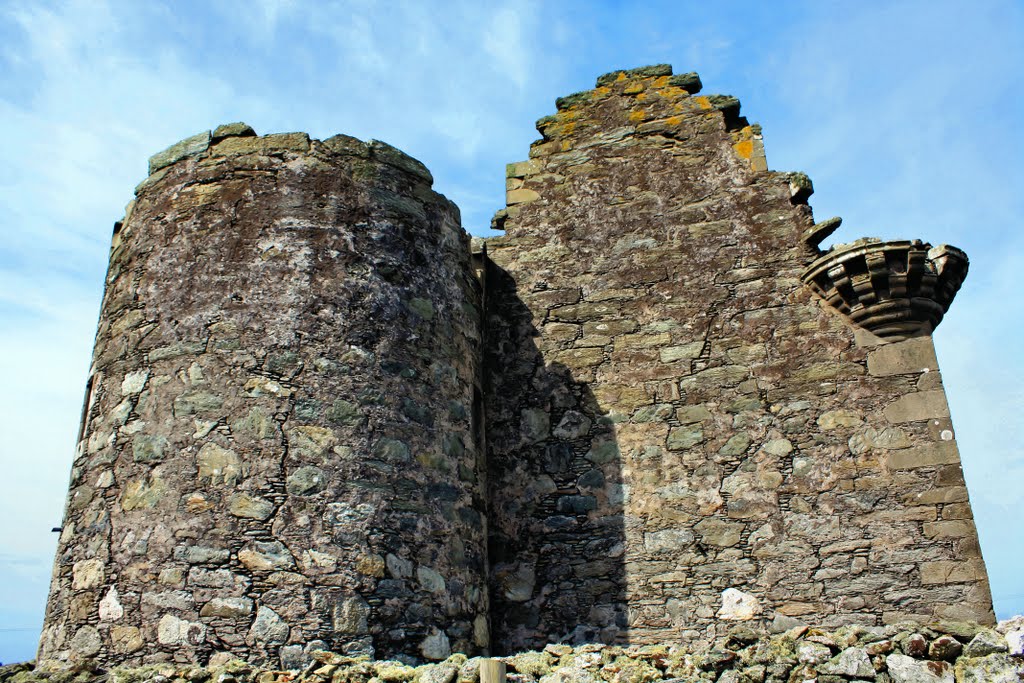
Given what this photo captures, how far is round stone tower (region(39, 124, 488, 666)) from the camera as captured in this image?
13.8ft

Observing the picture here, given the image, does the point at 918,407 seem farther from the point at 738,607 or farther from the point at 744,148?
the point at 744,148

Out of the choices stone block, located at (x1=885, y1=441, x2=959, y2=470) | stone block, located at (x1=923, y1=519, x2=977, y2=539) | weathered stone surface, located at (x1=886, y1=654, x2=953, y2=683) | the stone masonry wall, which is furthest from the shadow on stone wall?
weathered stone surface, located at (x1=886, y1=654, x2=953, y2=683)

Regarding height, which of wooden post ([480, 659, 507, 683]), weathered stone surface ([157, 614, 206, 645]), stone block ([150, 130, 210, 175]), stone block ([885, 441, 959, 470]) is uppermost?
stone block ([150, 130, 210, 175])

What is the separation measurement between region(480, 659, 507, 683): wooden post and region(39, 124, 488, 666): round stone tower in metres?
0.74

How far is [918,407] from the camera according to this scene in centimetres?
527

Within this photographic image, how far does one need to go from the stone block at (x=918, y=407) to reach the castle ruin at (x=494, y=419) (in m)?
0.02

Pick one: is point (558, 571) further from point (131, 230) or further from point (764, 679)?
point (131, 230)

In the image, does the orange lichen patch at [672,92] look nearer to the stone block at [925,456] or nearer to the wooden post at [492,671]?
the stone block at [925,456]

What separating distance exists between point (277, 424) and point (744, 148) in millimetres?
4049

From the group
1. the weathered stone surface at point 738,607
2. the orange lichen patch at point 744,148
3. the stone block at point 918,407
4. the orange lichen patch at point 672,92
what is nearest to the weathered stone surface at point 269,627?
the weathered stone surface at point 738,607

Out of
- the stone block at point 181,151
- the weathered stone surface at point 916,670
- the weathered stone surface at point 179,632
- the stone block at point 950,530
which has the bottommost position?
the weathered stone surface at point 916,670

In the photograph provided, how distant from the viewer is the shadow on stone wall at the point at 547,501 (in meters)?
5.40

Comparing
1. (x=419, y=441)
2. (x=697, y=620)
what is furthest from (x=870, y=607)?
(x=419, y=441)

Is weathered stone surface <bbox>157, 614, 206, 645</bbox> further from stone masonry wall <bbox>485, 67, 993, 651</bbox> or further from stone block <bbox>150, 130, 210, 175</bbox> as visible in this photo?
stone block <bbox>150, 130, 210, 175</bbox>
